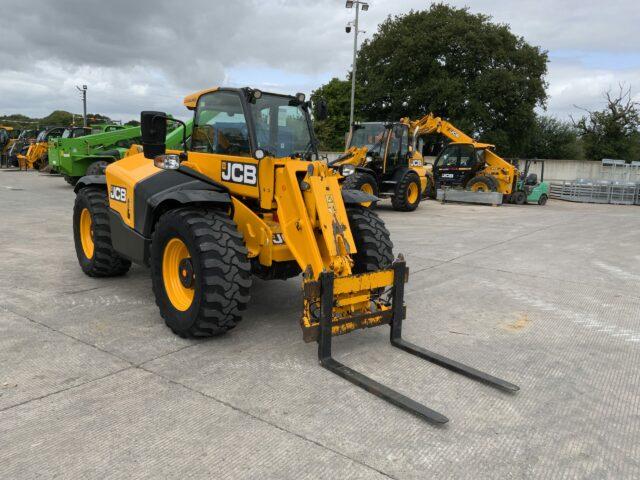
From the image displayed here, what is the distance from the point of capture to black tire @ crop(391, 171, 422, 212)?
47.8ft

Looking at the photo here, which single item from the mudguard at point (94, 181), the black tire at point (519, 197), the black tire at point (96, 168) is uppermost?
the black tire at point (96, 168)

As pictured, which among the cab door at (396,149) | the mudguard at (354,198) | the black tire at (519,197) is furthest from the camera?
the black tire at (519,197)

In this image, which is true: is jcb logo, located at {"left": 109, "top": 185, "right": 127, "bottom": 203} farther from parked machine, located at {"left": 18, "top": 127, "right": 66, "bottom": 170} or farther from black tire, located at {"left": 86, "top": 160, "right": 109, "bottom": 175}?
parked machine, located at {"left": 18, "top": 127, "right": 66, "bottom": 170}

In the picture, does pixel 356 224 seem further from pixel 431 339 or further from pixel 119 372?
pixel 119 372

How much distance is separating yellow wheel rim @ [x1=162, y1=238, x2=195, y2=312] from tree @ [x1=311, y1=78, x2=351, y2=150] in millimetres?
36187

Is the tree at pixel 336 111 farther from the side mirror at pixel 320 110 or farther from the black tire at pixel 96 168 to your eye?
the side mirror at pixel 320 110

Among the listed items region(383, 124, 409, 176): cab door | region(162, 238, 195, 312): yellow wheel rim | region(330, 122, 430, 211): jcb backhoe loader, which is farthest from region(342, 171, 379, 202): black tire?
region(162, 238, 195, 312): yellow wheel rim

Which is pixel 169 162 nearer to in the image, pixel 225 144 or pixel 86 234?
pixel 225 144

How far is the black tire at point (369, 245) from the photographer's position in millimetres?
4715

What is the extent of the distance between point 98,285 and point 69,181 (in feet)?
47.5

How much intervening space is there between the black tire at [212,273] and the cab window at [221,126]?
0.77 m

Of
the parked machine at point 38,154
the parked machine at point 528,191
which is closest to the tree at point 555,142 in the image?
the parked machine at point 528,191

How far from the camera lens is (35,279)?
Answer: 5906mm

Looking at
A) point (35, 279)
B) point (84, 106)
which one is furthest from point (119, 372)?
point (84, 106)
